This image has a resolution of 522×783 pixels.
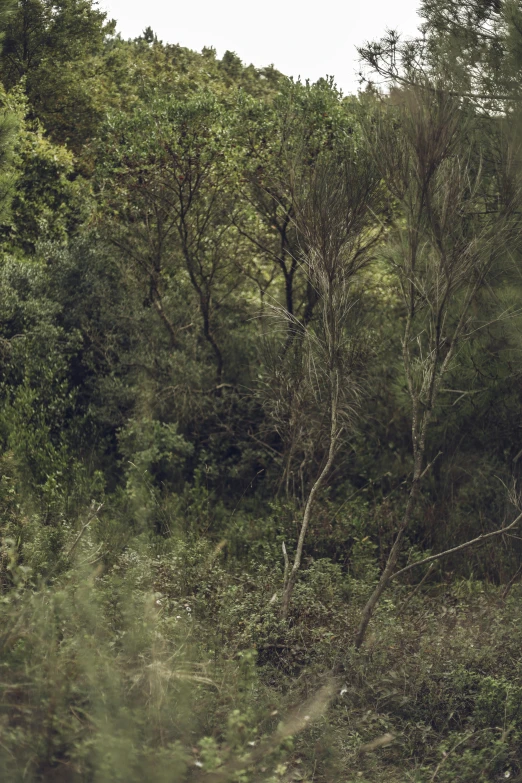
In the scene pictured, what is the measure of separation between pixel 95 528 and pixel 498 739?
462cm

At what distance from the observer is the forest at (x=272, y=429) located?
4.70 m

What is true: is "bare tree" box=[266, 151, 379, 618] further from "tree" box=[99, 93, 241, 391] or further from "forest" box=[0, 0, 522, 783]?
"tree" box=[99, 93, 241, 391]

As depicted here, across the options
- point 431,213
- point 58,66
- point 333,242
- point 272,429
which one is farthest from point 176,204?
point 58,66

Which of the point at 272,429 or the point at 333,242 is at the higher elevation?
the point at 333,242

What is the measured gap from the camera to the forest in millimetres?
4703

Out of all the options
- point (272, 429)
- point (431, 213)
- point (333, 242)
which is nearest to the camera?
point (431, 213)

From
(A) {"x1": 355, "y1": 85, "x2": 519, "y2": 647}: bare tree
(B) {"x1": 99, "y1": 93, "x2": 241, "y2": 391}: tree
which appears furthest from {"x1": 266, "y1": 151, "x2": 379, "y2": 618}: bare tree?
(B) {"x1": 99, "y1": 93, "x2": 241, "y2": 391}: tree

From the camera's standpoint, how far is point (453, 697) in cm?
572

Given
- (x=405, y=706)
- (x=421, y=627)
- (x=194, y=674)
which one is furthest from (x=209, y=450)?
(x=194, y=674)

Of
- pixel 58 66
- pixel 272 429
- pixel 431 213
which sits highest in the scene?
pixel 58 66

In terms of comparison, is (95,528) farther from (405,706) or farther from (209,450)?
(405,706)

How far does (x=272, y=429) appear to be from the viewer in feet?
34.1

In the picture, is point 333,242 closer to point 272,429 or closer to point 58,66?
point 272,429

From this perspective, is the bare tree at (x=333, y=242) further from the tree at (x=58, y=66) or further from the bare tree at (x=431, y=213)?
the tree at (x=58, y=66)
